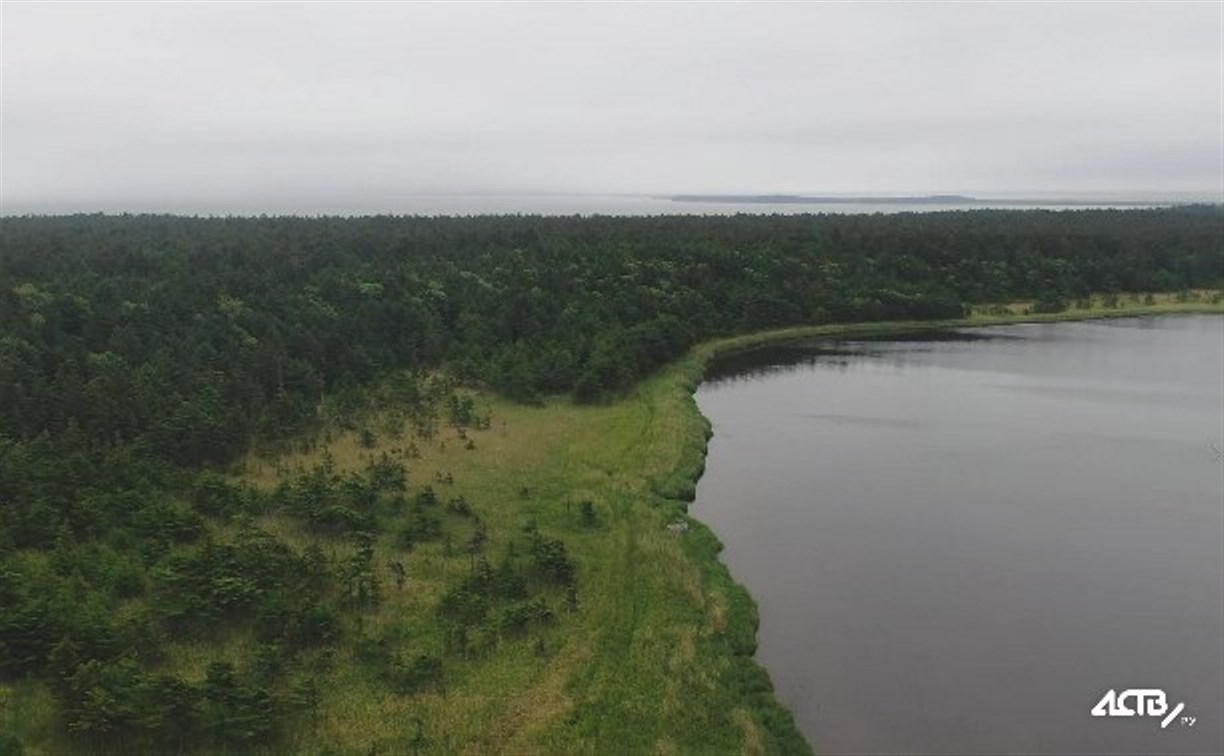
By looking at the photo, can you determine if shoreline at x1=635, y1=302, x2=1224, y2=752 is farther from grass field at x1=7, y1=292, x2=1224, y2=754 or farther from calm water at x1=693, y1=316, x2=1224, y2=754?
calm water at x1=693, y1=316, x2=1224, y2=754

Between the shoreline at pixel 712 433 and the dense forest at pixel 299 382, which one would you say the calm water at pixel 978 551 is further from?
the dense forest at pixel 299 382

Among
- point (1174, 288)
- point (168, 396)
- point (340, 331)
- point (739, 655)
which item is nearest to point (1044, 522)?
point (739, 655)

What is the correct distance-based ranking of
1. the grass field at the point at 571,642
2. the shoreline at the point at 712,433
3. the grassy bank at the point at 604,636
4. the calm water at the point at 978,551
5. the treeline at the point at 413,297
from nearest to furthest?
the grass field at the point at 571,642, the grassy bank at the point at 604,636, the calm water at the point at 978,551, the shoreline at the point at 712,433, the treeline at the point at 413,297

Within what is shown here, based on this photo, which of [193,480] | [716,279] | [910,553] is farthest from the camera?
[716,279]

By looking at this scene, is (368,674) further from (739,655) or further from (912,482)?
(912,482)

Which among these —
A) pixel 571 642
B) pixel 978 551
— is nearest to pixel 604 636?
pixel 571 642

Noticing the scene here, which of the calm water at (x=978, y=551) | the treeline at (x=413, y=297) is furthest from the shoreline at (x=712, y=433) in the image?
the treeline at (x=413, y=297)

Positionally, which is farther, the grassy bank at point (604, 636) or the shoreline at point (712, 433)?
the shoreline at point (712, 433)
